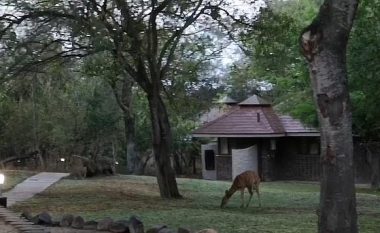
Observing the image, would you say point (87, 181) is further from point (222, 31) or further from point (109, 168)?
point (222, 31)

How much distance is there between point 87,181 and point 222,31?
334 inches

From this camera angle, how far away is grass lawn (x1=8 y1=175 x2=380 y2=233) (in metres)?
12.4

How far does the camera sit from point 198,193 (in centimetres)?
2133

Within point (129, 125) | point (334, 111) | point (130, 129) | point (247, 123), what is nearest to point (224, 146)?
point (247, 123)

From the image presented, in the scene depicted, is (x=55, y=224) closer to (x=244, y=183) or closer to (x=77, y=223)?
(x=77, y=223)

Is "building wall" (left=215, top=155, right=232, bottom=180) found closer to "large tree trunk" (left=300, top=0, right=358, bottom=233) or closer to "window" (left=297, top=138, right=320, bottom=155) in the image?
"window" (left=297, top=138, right=320, bottom=155)

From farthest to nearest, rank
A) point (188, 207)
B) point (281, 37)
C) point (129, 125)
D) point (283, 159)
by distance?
point (283, 159) < point (129, 125) < point (281, 37) < point (188, 207)

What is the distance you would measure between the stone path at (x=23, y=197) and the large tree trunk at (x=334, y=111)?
→ 144 inches

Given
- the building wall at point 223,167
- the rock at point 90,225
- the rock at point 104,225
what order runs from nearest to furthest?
the rock at point 104,225
the rock at point 90,225
the building wall at point 223,167

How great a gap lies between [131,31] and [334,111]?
946 cm

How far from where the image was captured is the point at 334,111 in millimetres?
7648

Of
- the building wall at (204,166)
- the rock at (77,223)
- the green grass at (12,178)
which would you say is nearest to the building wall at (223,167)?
the building wall at (204,166)

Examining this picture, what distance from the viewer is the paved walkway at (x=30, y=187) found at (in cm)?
1840

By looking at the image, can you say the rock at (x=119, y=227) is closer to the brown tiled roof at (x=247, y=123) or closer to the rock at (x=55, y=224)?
the rock at (x=55, y=224)
